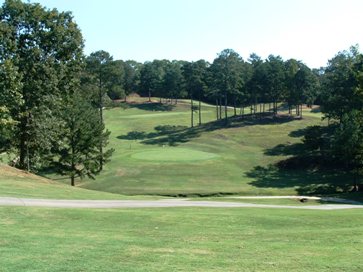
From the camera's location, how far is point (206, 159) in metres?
58.3

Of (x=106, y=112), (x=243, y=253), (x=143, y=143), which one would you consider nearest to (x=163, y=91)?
(x=106, y=112)

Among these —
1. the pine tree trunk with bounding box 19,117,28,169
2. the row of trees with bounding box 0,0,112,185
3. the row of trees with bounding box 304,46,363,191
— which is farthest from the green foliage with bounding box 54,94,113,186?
the row of trees with bounding box 304,46,363,191

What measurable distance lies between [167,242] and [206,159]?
4552 cm

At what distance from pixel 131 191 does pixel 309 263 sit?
3514cm

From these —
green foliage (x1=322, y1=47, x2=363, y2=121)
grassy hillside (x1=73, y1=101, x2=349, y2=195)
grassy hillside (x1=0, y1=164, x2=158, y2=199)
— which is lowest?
grassy hillside (x1=73, y1=101, x2=349, y2=195)

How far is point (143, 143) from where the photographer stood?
75.5m

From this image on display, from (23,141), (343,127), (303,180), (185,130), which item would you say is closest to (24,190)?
(23,141)

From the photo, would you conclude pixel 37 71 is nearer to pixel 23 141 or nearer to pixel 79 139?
pixel 23 141

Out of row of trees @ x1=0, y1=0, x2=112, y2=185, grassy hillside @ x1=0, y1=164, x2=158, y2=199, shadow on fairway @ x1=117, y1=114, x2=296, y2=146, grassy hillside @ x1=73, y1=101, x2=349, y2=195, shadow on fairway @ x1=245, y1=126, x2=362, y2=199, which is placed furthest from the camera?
shadow on fairway @ x1=117, y1=114, x2=296, y2=146

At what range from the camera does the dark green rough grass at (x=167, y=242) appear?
1005cm

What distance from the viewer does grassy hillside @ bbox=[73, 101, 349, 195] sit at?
154ft

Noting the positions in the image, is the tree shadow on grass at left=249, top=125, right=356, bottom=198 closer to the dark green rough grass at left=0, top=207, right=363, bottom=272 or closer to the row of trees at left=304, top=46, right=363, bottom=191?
the row of trees at left=304, top=46, right=363, bottom=191

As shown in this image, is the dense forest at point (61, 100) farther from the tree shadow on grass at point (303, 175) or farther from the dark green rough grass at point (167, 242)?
the dark green rough grass at point (167, 242)

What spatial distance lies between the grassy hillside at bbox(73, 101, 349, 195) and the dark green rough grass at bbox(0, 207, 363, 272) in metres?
25.8
